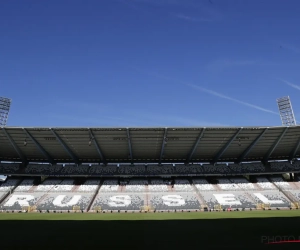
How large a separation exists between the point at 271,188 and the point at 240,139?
1202 cm

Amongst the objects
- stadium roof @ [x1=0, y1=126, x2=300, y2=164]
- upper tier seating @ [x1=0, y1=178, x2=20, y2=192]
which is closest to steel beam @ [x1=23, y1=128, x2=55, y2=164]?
stadium roof @ [x1=0, y1=126, x2=300, y2=164]

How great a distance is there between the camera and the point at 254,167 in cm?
5172

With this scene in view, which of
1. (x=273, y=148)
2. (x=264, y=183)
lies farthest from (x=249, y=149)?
(x=264, y=183)

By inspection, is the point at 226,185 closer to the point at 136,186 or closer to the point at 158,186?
the point at 158,186

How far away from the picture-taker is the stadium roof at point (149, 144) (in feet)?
133

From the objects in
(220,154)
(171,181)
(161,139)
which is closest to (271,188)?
(220,154)

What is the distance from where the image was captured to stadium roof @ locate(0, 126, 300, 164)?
40.6 metres

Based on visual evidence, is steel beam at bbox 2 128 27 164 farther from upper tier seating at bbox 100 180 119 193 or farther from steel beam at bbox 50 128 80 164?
upper tier seating at bbox 100 180 119 193

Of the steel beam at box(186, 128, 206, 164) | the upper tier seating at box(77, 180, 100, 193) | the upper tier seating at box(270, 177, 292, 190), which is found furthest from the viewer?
the upper tier seating at box(270, 177, 292, 190)

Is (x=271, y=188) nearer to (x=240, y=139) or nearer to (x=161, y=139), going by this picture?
(x=240, y=139)

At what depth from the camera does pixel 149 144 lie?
144 feet

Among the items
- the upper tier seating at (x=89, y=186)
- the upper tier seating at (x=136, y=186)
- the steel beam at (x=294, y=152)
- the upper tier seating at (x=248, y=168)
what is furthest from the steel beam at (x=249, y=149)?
the upper tier seating at (x=89, y=186)
